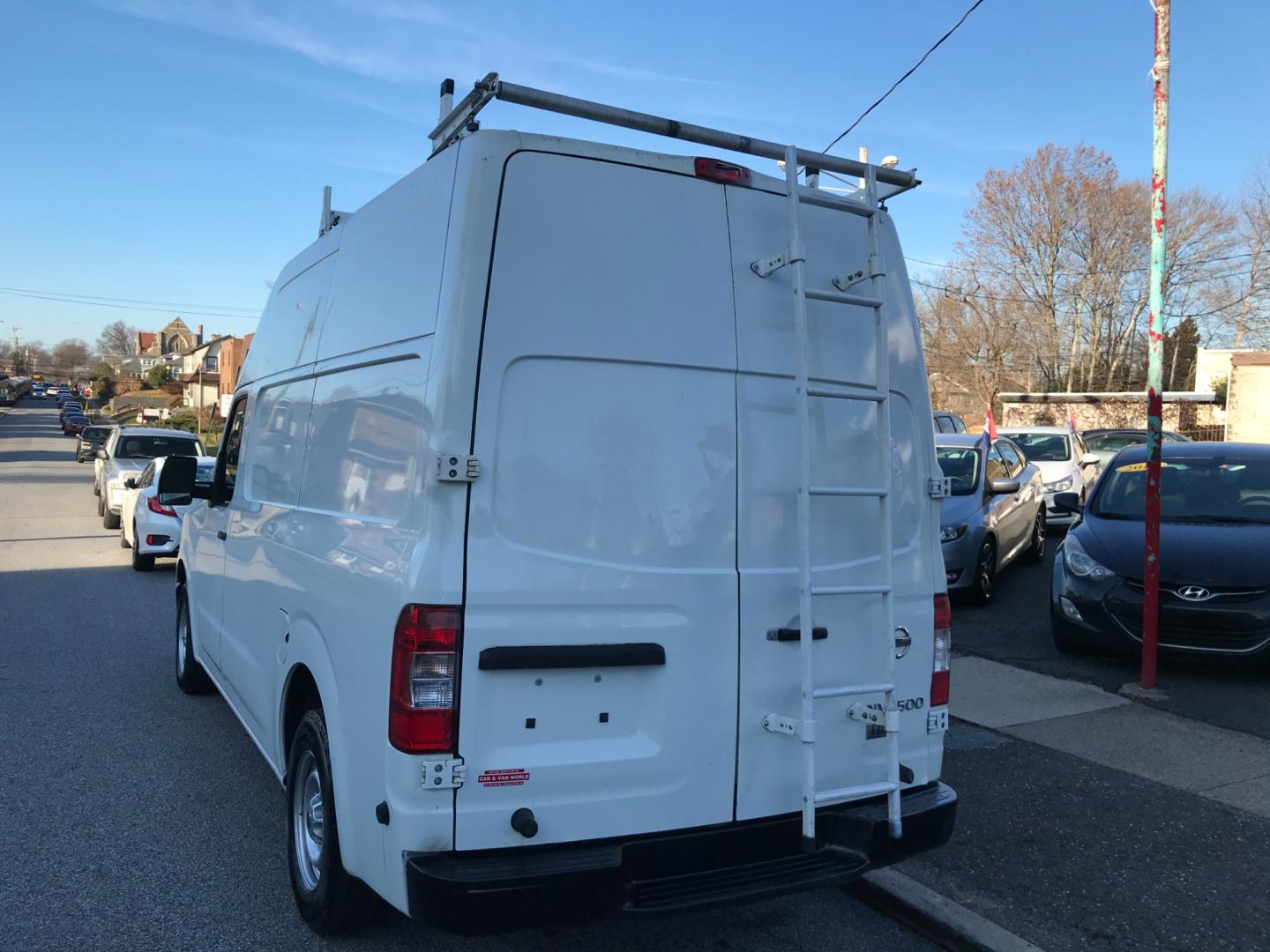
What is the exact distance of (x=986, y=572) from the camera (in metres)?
10.0

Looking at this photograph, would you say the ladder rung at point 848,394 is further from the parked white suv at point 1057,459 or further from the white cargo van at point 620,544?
the parked white suv at point 1057,459

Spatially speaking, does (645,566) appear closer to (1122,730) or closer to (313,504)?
(313,504)

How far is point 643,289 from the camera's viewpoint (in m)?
3.22

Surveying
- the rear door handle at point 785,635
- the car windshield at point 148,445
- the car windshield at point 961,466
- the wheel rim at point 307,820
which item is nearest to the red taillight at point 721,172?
the rear door handle at point 785,635

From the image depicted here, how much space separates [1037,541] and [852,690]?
1038 centimetres

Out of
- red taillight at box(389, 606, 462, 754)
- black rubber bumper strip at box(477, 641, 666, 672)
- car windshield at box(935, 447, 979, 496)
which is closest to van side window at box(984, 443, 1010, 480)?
car windshield at box(935, 447, 979, 496)

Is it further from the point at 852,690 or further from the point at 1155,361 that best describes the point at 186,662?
the point at 1155,361

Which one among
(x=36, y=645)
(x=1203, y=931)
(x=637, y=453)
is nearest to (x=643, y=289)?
(x=637, y=453)

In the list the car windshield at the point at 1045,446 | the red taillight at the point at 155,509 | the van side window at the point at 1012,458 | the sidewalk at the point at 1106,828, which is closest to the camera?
the sidewalk at the point at 1106,828

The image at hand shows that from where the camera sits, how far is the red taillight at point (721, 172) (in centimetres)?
339

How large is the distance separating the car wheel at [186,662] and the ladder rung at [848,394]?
5.05m

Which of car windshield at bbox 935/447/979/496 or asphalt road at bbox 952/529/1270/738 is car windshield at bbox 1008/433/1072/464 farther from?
asphalt road at bbox 952/529/1270/738

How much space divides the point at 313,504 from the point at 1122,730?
4.94 m

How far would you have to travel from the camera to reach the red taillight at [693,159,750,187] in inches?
133
